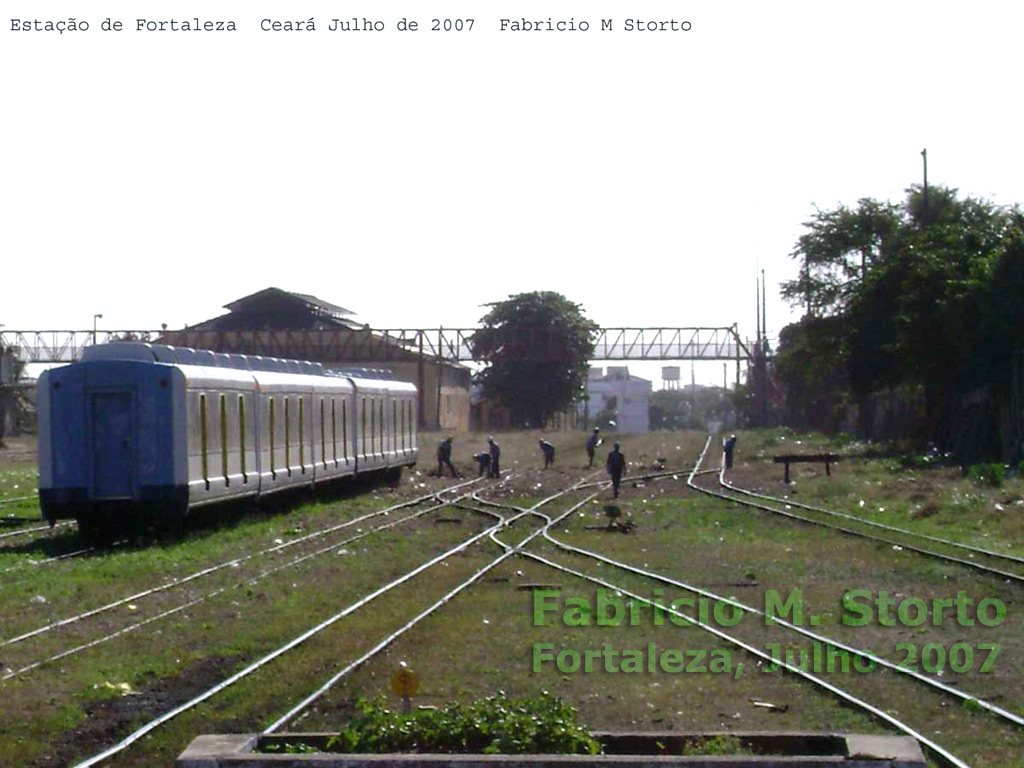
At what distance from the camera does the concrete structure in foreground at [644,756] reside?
663cm

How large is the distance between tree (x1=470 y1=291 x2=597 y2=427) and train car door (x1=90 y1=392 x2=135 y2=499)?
61454 millimetres

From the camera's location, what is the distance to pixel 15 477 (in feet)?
134

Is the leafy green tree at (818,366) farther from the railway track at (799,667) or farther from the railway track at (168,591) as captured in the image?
the railway track at (799,667)

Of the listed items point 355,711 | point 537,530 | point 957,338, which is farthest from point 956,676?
point 957,338

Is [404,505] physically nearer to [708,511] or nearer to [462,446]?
[708,511]

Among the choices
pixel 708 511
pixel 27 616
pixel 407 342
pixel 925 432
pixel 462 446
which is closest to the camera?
pixel 27 616

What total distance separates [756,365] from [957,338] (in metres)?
37.0

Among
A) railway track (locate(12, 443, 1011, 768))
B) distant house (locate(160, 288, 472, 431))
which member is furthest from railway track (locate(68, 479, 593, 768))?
distant house (locate(160, 288, 472, 431))

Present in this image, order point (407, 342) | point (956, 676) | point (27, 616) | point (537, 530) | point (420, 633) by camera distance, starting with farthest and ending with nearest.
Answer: point (407, 342) < point (537, 530) < point (27, 616) < point (420, 633) < point (956, 676)

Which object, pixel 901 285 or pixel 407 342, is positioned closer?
pixel 901 285

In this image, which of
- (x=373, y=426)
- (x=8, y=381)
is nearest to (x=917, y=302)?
(x=373, y=426)

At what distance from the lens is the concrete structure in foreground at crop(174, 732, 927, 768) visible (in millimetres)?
6633

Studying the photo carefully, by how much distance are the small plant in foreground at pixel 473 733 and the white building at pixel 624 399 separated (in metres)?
124

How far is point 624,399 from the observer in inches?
6447
